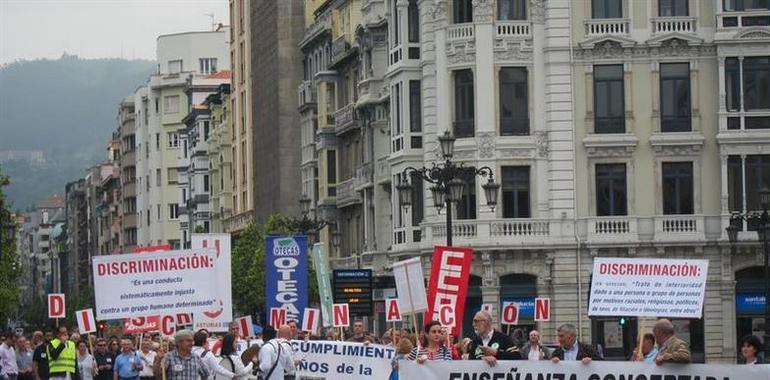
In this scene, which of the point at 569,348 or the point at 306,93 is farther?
the point at 306,93

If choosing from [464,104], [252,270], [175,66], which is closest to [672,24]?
[464,104]

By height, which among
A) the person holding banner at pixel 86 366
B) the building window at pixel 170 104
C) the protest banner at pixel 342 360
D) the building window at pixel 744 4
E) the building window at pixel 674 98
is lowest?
the person holding banner at pixel 86 366

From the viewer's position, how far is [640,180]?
5953 centimetres

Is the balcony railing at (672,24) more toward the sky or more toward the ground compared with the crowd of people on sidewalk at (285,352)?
more toward the sky

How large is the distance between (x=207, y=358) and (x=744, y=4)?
121ft

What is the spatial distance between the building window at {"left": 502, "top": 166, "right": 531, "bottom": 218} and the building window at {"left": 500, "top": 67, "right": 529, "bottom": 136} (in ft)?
3.70

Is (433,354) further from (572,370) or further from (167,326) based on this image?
(167,326)

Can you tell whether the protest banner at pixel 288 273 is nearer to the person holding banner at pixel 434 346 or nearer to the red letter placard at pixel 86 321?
the red letter placard at pixel 86 321

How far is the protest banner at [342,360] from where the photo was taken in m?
29.6

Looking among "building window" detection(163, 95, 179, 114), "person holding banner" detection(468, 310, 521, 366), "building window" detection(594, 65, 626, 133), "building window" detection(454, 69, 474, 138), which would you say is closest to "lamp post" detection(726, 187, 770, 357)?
"building window" detection(594, 65, 626, 133)

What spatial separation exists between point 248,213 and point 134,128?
66616 millimetres

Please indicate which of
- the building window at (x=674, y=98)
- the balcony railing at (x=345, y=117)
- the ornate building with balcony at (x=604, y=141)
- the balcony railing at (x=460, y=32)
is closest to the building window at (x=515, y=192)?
the ornate building with balcony at (x=604, y=141)

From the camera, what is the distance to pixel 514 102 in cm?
6053

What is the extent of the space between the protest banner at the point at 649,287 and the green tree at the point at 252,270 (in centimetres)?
5484
